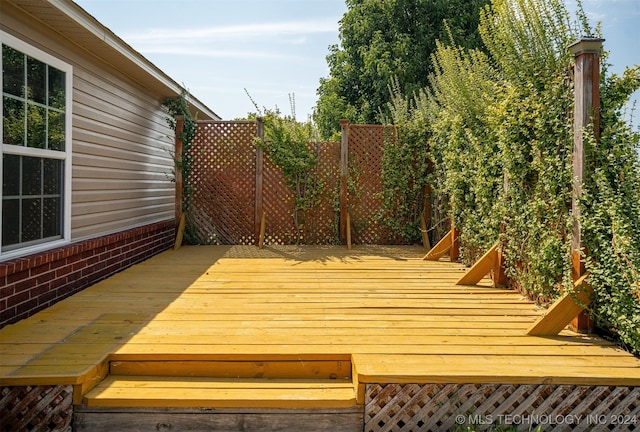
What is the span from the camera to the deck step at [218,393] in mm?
2227

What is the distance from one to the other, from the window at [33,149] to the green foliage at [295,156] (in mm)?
3458

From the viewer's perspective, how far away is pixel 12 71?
3.17 meters

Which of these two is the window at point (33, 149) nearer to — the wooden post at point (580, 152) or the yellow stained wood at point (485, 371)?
the yellow stained wood at point (485, 371)

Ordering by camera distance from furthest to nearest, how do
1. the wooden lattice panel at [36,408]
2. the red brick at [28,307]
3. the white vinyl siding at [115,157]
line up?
the white vinyl siding at [115,157] → the red brick at [28,307] → the wooden lattice panel at [36,408]

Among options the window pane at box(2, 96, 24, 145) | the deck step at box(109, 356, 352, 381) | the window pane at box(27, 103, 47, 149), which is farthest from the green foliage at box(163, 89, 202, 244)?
the deck step at box(109, 356, 352, 381)

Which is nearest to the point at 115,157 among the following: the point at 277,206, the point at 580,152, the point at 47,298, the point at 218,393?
the point at 47,298

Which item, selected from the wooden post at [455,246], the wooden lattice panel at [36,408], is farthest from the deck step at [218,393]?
the wooden post at [455,246]

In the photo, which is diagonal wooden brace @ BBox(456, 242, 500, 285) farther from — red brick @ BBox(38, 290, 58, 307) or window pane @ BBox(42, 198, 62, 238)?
A: window pane @ BBox(42, 198, 62, 238)

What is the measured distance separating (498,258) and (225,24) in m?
5.12

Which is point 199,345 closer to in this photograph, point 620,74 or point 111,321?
point 111,321

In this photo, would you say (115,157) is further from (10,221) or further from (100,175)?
(10,221)

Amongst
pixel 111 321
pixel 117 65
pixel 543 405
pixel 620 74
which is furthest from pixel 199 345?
pixel 117 65

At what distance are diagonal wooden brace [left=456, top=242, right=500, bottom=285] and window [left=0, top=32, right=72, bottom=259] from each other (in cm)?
374

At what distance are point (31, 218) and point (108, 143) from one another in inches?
67.3
